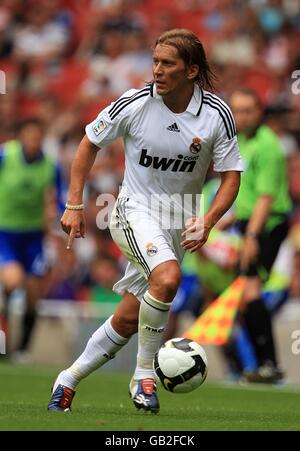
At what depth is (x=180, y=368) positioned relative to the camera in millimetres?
6715

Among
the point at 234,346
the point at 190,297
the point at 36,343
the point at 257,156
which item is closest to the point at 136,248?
the point at 257,156

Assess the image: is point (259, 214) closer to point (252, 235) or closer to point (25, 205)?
point (252, 235)

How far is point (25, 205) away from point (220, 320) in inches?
128

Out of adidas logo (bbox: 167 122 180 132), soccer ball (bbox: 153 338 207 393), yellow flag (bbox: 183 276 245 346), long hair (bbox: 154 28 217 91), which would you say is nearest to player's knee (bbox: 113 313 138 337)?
soccer ball (bbox: 153 338 207 393)

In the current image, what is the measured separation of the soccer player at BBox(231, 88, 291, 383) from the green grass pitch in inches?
17.6

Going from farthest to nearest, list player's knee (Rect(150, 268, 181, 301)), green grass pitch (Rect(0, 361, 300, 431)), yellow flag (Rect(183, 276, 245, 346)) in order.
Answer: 1. yellow flag (Rect(183, 276, 245, 346))
2. player's knee (Rect(150, 268, 181, 301))
3. green grass pitch (Rect(0, 361, 300, 431))

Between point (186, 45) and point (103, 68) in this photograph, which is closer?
point (186, 45)

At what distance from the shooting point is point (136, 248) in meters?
6.83

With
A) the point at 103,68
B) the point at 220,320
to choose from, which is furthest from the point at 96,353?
the point at 103,68

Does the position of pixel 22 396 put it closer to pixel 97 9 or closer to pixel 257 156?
pixel 257 156

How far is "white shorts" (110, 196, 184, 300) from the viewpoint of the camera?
22.1ft

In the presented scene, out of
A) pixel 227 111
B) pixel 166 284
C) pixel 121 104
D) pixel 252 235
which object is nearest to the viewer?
pixel 166 284

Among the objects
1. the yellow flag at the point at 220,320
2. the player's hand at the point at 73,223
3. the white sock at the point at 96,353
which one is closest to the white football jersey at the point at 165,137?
the player's hand at the point at 73,223

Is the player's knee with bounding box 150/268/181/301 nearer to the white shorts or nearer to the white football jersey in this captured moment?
the white shorts
